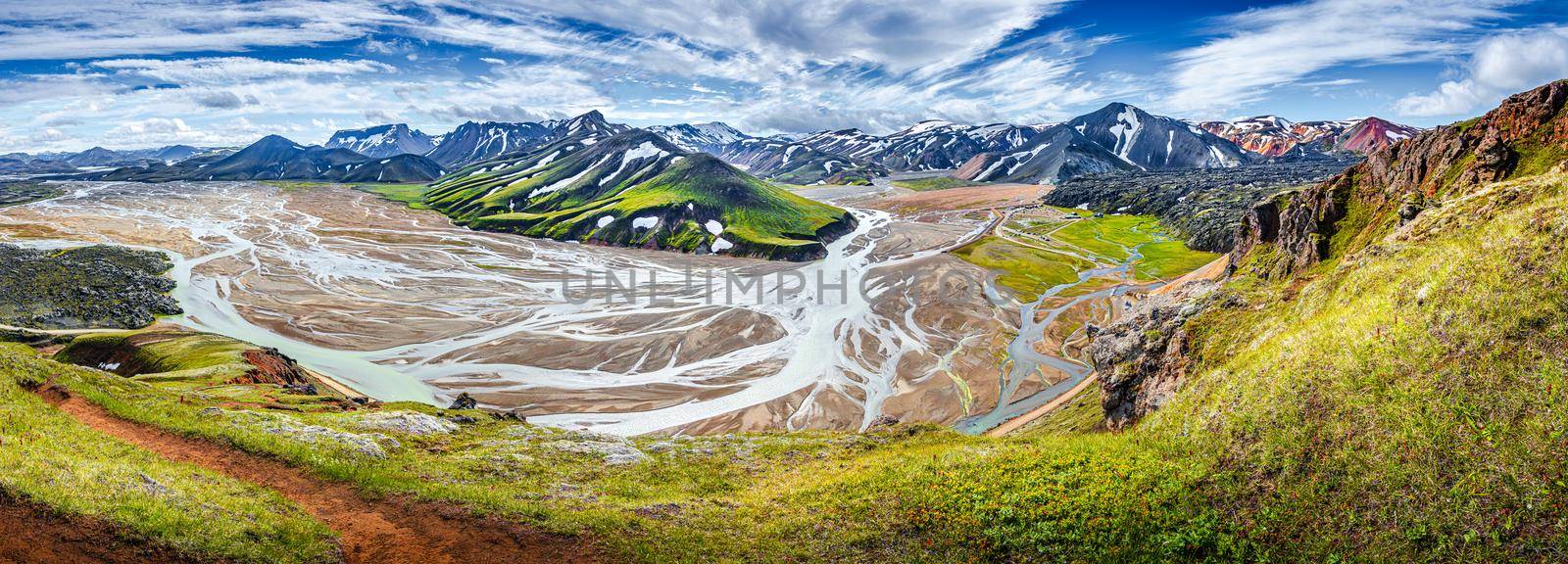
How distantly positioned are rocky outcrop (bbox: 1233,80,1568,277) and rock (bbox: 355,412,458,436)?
4704 centimetres

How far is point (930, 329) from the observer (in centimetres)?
7575

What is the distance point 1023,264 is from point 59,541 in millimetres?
124618

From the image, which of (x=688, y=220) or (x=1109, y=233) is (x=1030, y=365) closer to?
(x=688, y=220)

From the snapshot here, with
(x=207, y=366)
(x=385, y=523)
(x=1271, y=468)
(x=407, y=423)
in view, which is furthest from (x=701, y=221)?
(x=1271, y=468)

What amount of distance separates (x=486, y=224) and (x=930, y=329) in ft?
543

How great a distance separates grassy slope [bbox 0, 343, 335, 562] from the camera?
13625 millimetres

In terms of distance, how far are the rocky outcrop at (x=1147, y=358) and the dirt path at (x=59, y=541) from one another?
118 ft

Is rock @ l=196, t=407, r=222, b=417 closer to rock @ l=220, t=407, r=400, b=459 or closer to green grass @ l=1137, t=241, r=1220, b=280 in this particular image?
rock @ l=220, t=407, r=400, b=459

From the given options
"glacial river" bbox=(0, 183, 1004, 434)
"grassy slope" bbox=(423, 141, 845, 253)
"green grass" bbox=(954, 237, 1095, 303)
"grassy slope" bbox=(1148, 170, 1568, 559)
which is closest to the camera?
"grassy slope" bbox=(1148, 170, 1568, 559)

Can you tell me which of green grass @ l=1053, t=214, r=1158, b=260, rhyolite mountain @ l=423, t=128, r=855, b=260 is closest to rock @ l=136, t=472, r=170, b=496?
rhyolite mountain @ l=423, t=128, r=855, b=260

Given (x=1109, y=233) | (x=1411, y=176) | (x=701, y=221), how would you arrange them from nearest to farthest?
1. (x=1411, y=176)
2. (x=1109, y=233)
3. (x=701, y=221)

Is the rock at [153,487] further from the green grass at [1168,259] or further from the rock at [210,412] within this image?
the green grass at [1168,259]

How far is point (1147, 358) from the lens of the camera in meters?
31.6

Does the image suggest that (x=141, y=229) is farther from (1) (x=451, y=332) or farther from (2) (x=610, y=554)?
(2) (x=610, y=554)
